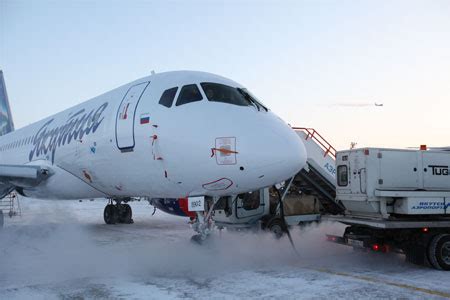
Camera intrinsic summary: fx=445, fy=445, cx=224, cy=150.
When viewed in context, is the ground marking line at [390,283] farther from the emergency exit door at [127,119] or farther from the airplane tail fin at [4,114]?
the airplane tail fin at [4,114]

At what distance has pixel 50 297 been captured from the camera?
627 cm

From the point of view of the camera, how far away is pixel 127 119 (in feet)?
29.9

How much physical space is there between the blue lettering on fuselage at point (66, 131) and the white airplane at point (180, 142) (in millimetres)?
54

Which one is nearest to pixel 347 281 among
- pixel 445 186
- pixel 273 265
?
pixel 273 265

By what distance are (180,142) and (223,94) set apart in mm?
1270

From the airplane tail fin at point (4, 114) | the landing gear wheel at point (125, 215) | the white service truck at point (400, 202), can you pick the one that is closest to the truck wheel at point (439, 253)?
the white service truck at point (400, 202)

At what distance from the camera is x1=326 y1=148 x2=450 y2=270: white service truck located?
Answer: 8203 mm

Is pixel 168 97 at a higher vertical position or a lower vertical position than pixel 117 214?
higher

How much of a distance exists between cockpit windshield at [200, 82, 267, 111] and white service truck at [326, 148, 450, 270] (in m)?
2.47

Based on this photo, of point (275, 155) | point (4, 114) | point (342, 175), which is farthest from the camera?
point (4, 114)

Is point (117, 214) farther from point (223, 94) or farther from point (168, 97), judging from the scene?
point (223, 94)

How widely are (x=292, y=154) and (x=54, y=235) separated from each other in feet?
30.3

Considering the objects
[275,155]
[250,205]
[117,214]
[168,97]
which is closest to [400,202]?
[275,155]

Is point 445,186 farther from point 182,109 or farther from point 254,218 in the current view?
point 182,109
